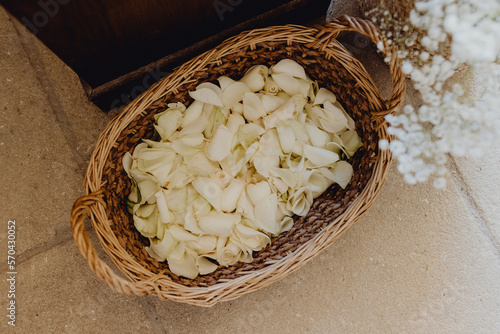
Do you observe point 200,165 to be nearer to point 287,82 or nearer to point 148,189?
point 148,189

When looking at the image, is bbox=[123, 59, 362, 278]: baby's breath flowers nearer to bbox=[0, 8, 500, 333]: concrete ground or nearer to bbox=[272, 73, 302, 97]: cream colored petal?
bbox=[272, 73, 302, 97]: cream colored petal

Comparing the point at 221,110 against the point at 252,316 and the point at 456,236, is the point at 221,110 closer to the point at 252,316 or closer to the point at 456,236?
the point at 252,316

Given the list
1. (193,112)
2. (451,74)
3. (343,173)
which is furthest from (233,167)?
(451,74)

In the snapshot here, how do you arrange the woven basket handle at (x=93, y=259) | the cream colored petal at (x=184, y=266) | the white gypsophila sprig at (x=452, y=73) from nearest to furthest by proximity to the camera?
the white gypsophila sprig at (x=452, y=73) < the woven basket handle at (x=93, y=259) < the cream colored petal at (x=184, y=266)

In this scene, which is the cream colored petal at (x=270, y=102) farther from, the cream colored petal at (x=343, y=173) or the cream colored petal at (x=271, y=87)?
the cream colored petal at (x=343, y=173)

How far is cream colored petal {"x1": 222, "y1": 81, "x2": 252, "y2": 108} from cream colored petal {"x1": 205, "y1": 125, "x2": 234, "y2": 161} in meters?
0.07

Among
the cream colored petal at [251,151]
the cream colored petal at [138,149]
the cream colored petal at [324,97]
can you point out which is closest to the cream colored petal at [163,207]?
the cream colored petal at [138,149]

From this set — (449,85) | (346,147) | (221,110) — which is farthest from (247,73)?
(449,85)

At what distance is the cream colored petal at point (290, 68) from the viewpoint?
3.45 feet

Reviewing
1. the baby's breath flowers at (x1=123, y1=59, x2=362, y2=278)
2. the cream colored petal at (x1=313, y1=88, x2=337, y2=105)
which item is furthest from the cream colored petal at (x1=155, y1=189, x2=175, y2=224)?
the cream colored petal at (x1=313, y1=88, x2=337, y2=105)

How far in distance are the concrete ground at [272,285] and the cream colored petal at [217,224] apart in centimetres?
26

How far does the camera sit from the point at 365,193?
38.4 inches

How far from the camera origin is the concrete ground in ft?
3.82

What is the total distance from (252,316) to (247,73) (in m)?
0.63
